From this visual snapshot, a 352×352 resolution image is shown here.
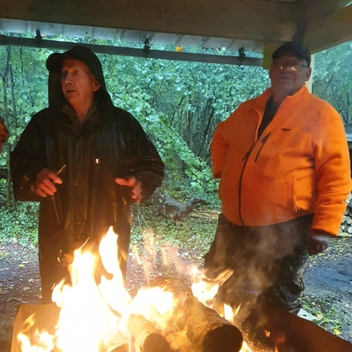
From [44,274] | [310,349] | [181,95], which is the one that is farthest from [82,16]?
[181,95]

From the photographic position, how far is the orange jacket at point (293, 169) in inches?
105

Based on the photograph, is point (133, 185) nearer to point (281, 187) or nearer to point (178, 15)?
point (281, 187)

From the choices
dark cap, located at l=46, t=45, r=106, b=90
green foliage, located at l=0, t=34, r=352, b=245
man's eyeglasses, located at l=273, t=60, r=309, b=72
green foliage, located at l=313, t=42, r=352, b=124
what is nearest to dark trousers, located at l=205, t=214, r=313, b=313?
man's eyeglasses, located at l=273, t=60, r=309, b=72

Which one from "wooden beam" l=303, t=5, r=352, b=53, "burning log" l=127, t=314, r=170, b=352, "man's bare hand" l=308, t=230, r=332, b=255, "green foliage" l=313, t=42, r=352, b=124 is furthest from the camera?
"green foliage" l=313, t=42, r=352, b=124

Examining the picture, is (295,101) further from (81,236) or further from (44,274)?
(44,274)

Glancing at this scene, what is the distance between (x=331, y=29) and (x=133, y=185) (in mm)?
2239

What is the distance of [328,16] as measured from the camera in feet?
11.4

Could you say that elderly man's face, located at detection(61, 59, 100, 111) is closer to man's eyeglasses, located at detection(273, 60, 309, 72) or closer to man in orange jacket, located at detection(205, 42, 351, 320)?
man in orange jacket, located at detection(205, 42, 351, 320)

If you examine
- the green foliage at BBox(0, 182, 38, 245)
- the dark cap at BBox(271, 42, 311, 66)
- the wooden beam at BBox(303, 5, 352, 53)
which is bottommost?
the green foliage at BBox(0, 182, 38, 245)

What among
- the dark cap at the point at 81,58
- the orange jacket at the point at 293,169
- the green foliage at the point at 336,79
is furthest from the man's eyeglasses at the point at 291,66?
the green foliage at the point at 336,79

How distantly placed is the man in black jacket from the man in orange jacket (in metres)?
0.74

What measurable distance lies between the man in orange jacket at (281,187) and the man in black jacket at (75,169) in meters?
0.74

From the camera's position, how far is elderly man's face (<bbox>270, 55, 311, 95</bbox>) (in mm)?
3008

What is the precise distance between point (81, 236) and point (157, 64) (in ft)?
24.5
